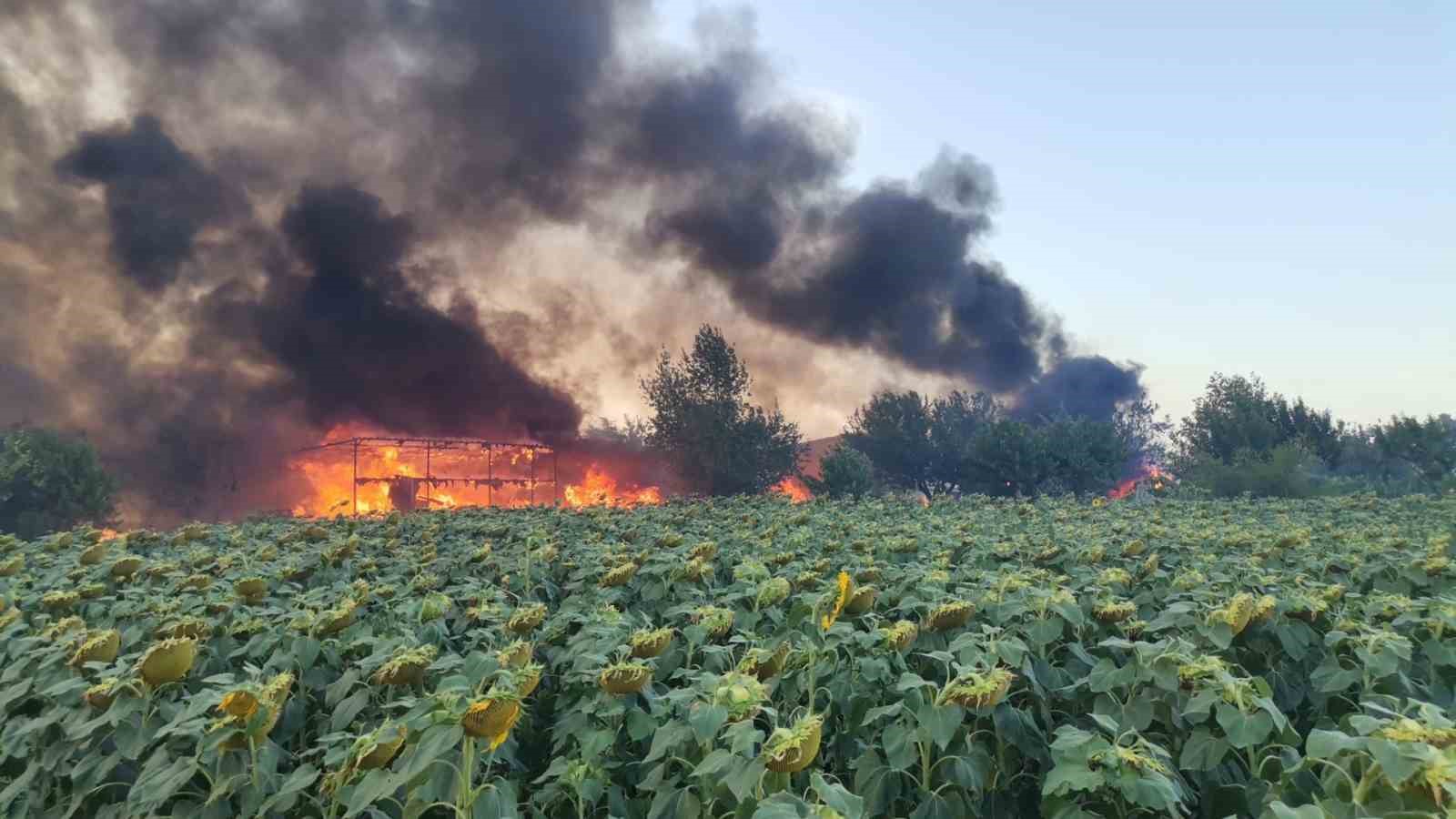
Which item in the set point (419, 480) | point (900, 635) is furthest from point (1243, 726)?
point (419, 480)

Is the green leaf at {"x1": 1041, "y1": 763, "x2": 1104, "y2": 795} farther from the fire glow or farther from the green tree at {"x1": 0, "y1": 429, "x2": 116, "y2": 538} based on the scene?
the green tree at {"x1": 0, "y1": 429, "x2": 116, "y2": 538}

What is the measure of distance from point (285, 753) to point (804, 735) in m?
1.59

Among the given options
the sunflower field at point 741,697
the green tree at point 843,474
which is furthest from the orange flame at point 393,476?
the sunflower field at point 741,697

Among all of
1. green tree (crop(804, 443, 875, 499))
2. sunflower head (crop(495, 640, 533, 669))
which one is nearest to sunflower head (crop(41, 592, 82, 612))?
sunflower head (crop(495, 640, 533, 669))

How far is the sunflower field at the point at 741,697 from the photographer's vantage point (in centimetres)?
196

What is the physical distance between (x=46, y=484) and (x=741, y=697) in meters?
43.8

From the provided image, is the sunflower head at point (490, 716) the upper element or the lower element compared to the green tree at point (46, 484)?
lower

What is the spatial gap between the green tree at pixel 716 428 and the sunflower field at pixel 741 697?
48.9 meters

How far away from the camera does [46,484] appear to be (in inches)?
1378

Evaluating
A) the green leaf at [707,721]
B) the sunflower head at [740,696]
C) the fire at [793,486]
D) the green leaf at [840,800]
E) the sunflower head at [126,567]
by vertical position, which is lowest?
the green leaf at [840,800]

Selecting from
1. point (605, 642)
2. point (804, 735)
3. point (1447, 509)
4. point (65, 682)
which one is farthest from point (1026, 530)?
point (1447, 509)

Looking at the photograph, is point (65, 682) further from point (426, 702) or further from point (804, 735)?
point (804, 735)

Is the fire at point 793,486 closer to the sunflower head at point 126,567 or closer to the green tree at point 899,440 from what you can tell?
the green tree at point 899,440

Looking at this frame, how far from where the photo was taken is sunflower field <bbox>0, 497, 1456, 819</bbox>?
196 cm
